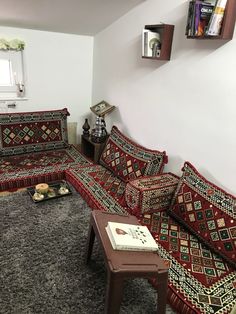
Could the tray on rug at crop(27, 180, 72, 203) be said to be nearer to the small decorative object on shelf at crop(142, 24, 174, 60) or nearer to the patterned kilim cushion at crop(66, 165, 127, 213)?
the patterned kilim cushion at crop(66, 165, 127, 213)

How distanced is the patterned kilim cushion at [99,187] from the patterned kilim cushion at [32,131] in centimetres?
69

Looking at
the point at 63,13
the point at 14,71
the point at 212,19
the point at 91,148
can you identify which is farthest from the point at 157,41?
the point at 14,71

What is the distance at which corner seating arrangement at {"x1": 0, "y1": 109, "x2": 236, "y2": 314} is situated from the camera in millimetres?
1502

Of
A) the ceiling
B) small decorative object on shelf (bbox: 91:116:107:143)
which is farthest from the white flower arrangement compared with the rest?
small decorative object on shelf (bbox: 91:116:107:143)

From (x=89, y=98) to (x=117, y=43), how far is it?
3.42ft

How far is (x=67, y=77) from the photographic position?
3.53 metres

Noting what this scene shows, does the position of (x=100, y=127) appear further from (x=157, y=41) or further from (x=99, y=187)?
(x=157, y=41)

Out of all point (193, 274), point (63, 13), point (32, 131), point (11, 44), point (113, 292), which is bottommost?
point (193, 274)

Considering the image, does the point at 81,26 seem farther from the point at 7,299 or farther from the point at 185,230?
the point at 7,299

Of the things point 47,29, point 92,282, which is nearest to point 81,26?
point 47,29

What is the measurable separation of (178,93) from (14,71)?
6.97 feet

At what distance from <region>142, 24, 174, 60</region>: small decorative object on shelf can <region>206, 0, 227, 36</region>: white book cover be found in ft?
1.78

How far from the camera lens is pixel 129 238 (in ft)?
4.81

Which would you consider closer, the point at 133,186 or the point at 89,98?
the point at 133,186
